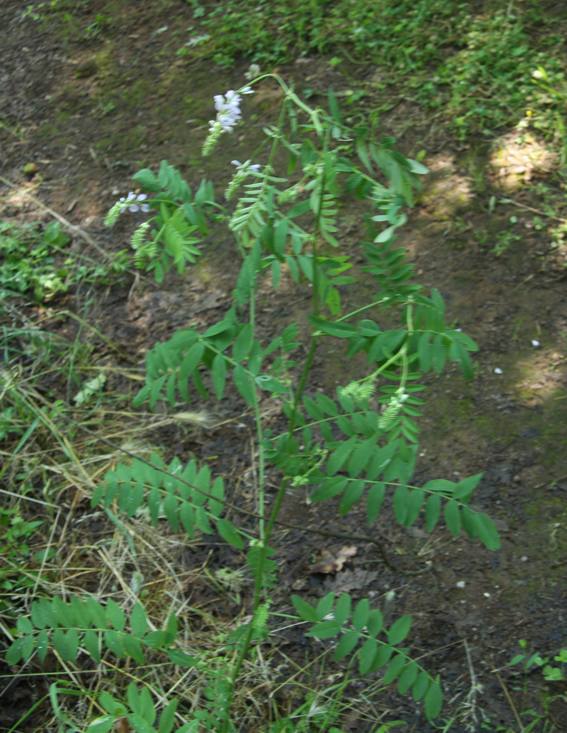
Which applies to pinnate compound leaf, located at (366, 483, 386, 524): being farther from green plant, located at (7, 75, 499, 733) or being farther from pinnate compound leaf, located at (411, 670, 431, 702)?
pinnate compound leaf, located at (411, 670, 431, 702)

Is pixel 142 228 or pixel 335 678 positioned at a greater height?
pixel 142 228

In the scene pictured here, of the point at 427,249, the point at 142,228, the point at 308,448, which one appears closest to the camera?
the point at 142,228

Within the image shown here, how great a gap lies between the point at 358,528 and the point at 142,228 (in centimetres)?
141

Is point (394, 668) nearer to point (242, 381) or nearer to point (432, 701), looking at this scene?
point (432, 701)

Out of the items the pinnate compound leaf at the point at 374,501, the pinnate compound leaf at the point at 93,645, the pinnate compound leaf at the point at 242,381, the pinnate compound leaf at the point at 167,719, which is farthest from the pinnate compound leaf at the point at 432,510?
the pinnate compound leaf at the point at 93,645

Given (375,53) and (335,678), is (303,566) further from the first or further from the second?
(375,53)

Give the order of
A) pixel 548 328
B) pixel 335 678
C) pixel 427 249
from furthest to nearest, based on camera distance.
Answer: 1. pixel 427 249
2. pixel 548 328
3. pixel 335 678

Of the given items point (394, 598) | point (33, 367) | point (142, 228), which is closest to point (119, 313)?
point (33, 367)

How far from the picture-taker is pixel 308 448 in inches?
83.0

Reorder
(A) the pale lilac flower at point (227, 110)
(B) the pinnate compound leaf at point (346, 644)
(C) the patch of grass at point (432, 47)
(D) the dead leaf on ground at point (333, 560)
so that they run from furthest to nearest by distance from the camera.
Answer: (C) the patch of grass at point (432, 47), (D) the dead leaf on ground at point (333, 560), (B) the pinnate compound leaf at point (346, 644), (A) the pale lilac flower at point (227, 110)

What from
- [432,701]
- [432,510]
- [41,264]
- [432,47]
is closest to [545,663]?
[432,701]

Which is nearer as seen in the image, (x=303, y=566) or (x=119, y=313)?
(x=303, y=566)

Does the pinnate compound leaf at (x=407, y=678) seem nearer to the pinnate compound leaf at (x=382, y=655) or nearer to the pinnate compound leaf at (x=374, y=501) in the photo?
the pinnate compound leaf at (x=382, y=655)

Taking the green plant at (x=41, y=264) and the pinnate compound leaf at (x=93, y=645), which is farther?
the green plant at (x=41, y=264)
